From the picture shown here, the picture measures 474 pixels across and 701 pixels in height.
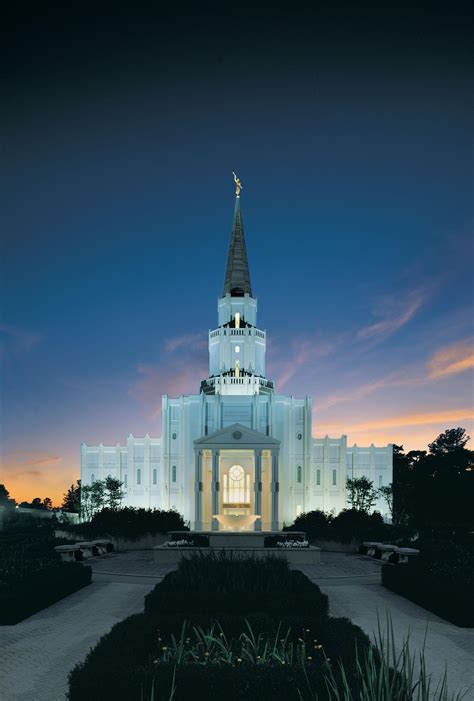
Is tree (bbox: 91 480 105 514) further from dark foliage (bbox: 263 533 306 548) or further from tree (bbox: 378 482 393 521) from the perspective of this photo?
dark foliage (bbox: 263 533 306 548)

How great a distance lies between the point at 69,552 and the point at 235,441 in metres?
30.4

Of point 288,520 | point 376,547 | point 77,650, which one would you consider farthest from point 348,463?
point 77,650

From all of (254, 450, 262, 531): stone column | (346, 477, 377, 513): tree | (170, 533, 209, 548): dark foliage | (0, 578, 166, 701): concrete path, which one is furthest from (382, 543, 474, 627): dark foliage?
(346, 477, 377, 513): tree

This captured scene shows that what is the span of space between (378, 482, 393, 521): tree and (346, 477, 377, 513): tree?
4.24 feet

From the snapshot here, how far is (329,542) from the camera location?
47344 mm

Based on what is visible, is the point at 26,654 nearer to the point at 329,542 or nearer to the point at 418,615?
the point at 418,615

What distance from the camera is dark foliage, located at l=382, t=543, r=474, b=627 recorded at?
19.3 m

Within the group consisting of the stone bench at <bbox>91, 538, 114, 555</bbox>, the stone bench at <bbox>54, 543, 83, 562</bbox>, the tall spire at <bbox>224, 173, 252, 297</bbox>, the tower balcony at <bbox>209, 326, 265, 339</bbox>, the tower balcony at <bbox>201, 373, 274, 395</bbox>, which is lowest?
the stone bench at <bbox>91, 538, 114, 555</bbox>

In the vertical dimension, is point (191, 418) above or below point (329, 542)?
above

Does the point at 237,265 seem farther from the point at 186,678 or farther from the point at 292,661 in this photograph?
the point at 186,678

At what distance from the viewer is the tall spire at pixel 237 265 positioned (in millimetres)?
81500

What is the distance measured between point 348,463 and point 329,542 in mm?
28665

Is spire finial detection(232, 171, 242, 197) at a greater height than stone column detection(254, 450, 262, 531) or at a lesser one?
greater

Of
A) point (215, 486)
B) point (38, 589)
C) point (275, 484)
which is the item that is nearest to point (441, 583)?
point (38, 589)
